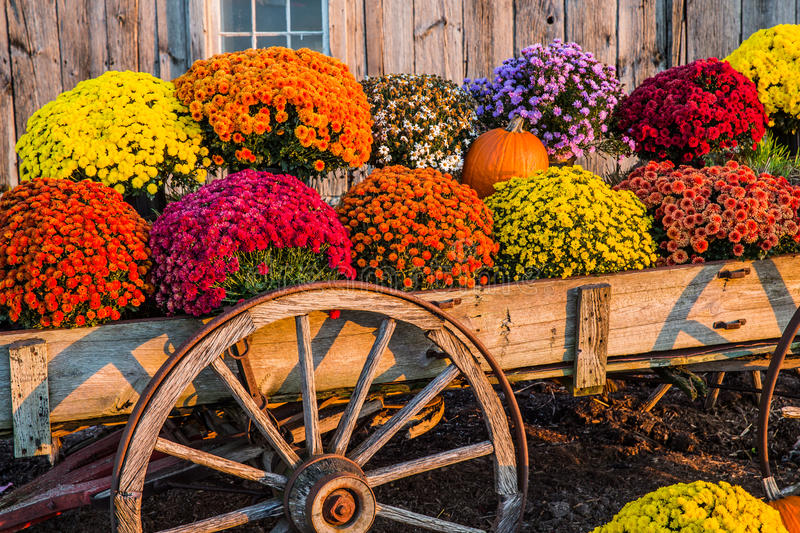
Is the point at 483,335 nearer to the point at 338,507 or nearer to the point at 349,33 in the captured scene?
the point at 338,507

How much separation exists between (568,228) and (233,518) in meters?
1.55

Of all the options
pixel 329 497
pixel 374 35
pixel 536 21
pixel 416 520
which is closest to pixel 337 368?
pixel 329 497

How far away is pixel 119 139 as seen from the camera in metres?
2.65

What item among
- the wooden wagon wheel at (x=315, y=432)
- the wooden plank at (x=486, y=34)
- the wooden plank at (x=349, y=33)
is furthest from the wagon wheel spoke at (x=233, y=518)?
the wooden plank at (x=486, y=34)

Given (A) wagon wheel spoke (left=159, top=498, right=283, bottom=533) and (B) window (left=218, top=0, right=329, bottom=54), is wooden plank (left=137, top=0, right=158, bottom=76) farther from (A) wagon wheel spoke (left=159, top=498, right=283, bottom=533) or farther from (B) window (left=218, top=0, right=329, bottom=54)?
(A) wagon wheel spoke (left=159, top=498, right=283, bottom=533)

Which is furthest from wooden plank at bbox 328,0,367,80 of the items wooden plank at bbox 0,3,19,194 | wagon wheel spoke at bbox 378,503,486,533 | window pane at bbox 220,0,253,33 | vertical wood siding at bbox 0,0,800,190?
wagon wheel spoke at bbox 378,503,486,533

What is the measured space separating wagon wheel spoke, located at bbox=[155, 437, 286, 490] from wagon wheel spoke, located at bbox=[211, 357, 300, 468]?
2.6 inches

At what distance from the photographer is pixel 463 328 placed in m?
1.93

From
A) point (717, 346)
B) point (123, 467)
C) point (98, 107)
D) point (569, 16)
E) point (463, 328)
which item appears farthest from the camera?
point (569, 16)

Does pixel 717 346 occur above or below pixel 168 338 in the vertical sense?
below

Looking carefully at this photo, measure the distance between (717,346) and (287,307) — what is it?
1598 mm

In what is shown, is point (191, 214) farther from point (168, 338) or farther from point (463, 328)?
point (463, 328)

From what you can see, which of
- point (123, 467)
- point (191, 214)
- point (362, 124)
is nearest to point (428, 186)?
point (362, 124)

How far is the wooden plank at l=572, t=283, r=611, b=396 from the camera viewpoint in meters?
2.21
